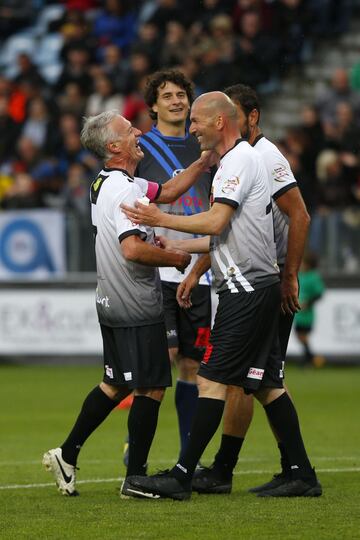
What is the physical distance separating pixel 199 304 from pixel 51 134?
12798mm

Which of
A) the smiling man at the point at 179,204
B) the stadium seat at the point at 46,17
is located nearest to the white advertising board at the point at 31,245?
the stadium seat at the point at 46,17

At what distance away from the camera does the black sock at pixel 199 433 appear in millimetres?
7660

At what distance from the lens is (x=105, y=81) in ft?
69.1

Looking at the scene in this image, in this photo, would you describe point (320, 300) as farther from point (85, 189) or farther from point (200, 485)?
point (200, 485)

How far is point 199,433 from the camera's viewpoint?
7.66 meters

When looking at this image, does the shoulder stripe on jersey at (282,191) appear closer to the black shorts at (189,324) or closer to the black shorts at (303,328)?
the black shorts at (189,324)

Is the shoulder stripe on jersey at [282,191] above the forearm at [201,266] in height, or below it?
above

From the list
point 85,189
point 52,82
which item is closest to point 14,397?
point 85,189

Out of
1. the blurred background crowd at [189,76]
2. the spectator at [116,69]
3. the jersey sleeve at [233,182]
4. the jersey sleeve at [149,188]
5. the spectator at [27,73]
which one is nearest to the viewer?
the jersey sleeve at [233,182]

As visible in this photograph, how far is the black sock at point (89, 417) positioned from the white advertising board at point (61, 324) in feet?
35.6

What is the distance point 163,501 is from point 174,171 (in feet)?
7.93

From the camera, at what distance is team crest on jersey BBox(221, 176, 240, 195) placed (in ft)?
24.9

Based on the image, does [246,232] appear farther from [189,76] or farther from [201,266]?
[189,76]

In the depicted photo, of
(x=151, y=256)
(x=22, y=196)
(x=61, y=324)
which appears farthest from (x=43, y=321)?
(x=151, y=256)
